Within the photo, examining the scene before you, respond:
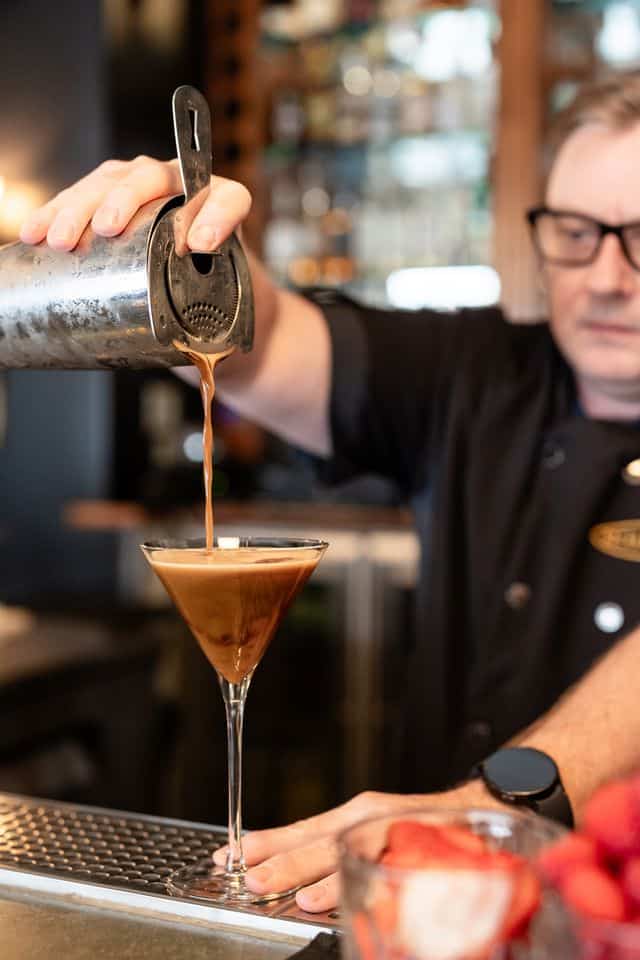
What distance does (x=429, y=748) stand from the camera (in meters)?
1.76

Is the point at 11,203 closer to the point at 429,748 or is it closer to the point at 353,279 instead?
the point at 353,279

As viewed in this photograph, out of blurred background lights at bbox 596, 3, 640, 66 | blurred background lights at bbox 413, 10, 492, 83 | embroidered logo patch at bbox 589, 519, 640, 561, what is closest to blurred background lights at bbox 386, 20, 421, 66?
blurred background lights at bbox 413, 10, 492, 83

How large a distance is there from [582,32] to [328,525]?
207cm

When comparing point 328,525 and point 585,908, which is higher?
point 585,908

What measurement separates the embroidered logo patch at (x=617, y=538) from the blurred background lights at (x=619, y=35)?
3152mm

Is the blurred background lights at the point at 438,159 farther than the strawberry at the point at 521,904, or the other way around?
the blurred background lights at the point at 438,159

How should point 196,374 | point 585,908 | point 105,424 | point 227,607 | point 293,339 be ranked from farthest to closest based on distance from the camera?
point 105,424 → point 293,339 → point 196,374 → point 227,607 → point 585,908

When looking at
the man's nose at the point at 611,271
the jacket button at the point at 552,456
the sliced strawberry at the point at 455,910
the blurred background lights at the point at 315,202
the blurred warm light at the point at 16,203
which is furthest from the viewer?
the blurred background lights at the point at 315,202

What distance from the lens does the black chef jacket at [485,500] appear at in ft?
5.38

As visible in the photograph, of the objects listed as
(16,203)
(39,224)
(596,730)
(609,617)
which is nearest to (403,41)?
(16,203)

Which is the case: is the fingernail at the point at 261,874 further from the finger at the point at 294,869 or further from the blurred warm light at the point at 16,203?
the blurred warm light at the point at 16,203

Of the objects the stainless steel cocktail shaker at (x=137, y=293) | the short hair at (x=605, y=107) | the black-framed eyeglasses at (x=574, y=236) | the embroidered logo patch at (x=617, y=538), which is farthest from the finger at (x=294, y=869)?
the short hair at (x=605, y=107)

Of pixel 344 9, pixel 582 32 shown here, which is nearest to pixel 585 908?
pixel 582 32

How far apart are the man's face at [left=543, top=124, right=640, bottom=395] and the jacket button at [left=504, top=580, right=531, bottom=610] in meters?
0.30
